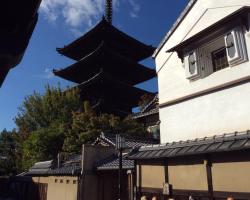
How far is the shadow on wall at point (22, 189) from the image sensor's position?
75.6 ft

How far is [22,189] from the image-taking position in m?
27.2

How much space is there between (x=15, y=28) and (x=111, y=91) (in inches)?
1369

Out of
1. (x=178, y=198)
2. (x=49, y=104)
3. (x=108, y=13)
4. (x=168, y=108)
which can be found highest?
(x=108, y=13)

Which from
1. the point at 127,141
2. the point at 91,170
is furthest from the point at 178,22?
the point at 91,170

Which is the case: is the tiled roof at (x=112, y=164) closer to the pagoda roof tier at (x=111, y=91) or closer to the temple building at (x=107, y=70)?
the temple building at (x=107, y=70)

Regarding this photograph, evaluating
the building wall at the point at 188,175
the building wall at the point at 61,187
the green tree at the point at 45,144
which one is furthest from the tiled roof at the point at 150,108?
the building wall at the point at 188,175

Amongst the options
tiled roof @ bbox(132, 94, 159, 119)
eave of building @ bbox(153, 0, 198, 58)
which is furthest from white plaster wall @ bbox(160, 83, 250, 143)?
tiled roof @ bbox(132, 94, 159, 119)

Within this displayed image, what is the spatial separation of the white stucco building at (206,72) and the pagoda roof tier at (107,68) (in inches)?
940

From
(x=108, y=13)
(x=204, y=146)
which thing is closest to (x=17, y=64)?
(x=204, y=146)

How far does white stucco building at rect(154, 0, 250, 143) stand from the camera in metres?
9.13

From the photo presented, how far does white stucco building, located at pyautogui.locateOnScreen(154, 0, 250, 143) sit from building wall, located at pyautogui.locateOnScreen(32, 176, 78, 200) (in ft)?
26.2

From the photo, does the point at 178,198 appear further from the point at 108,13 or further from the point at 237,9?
the point at 108,13

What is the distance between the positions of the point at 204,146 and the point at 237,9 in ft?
16.2

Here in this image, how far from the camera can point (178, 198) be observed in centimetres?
935
